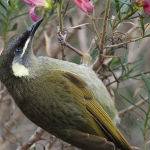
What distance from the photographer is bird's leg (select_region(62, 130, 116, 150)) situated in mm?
3430

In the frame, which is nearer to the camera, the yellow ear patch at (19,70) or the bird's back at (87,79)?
the yellow ear patch at (19,70)

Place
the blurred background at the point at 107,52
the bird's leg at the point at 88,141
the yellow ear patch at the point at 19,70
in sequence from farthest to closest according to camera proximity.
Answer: the yellow ear patch at the point at 19,70, the bird's leg at the point at 88,141, the blurred background at the point at 107,52

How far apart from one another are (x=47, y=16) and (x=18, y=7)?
194 millimetres

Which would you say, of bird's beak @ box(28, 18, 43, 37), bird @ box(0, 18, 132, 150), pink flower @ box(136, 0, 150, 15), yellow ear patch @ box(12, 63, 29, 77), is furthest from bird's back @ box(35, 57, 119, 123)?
pink flower @ box(136, 0, 150, 15)

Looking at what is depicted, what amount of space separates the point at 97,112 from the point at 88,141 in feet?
→ 0.79

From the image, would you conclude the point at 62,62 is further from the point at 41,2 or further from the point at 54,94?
the point at 41,2

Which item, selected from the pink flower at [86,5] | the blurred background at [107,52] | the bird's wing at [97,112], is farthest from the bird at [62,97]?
the pink flower at [86,5]

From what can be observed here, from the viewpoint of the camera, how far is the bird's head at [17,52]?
3438mm

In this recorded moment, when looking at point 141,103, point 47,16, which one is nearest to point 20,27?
point 47,16

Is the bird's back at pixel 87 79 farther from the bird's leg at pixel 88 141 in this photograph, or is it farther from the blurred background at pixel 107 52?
the bird's leg at pixel 88 141

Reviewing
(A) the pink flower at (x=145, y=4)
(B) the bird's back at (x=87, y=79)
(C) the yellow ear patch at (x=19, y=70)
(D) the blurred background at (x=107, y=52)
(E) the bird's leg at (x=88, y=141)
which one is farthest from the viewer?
(B) the bird's back at (x=87, y=79)

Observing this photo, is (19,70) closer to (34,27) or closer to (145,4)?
(34,27)

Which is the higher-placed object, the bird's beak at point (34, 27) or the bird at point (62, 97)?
the bird's beak at point (34, 27)

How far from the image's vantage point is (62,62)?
3689mm
